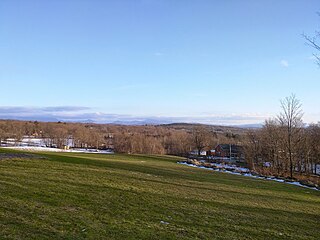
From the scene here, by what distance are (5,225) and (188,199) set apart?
246 inches

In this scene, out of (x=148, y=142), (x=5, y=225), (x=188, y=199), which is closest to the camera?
(x=5, y=225)

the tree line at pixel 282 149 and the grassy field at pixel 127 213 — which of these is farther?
the tree line at pixel 282 149

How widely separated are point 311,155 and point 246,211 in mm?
37594

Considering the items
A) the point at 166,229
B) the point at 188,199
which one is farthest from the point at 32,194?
the point at 188,199

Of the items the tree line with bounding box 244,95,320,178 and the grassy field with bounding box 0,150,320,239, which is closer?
the grassy field with bounding box 0,150,320,239

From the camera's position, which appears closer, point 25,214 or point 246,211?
point 25,214

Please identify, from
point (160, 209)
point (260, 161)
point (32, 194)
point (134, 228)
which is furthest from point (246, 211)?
point (260, 161)

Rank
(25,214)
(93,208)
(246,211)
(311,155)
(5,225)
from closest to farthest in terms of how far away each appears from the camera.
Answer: (5,225) → (25,214) → (93,208) → (246,211) → (311,155)

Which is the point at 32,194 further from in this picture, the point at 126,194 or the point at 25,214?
the point at 126,194

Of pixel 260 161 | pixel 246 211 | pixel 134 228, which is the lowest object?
pixel 260 161

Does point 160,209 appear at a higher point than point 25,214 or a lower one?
lower

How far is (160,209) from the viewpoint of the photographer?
809 centimetres

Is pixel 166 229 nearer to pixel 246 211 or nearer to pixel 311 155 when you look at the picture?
pixel 246 211

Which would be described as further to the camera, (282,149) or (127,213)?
(282,149)
